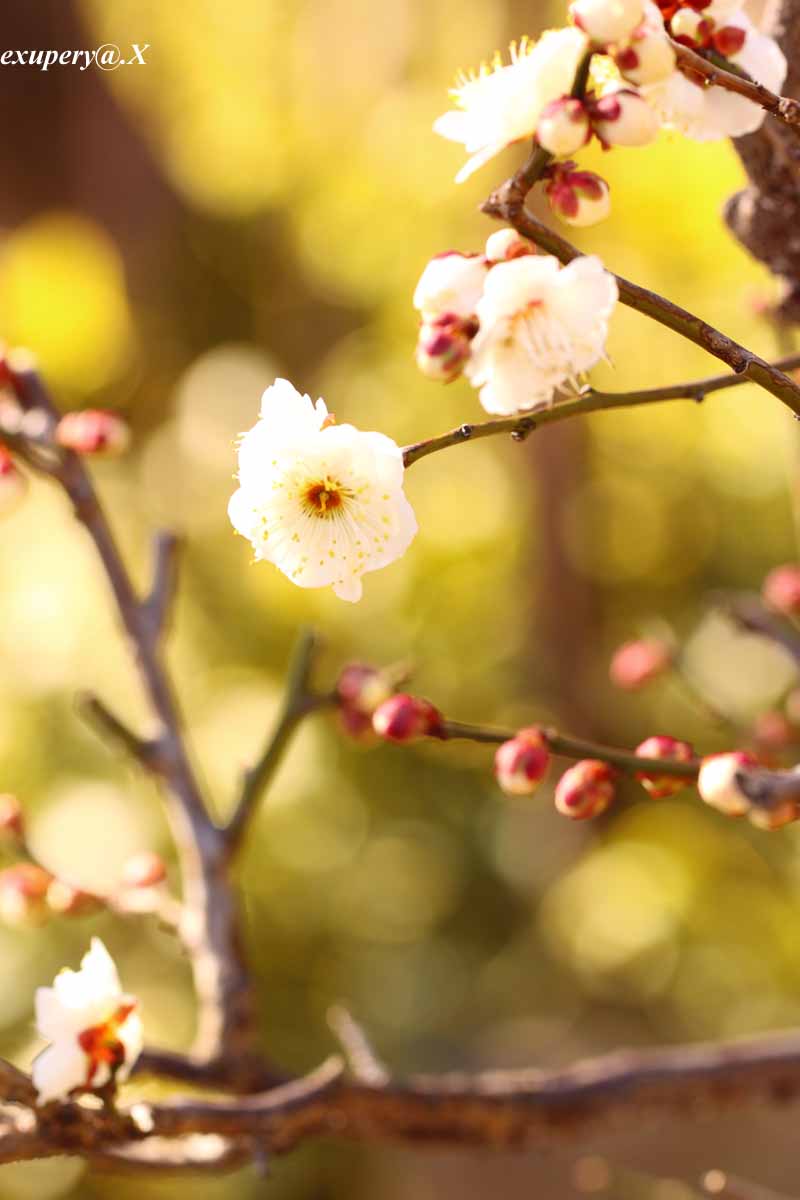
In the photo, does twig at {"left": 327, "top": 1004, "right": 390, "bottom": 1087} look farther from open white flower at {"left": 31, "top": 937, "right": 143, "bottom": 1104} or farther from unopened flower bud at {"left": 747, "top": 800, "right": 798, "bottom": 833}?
unopened flower bud at {"left": 747, "top": 800, "right": 798, "bottom": 833}

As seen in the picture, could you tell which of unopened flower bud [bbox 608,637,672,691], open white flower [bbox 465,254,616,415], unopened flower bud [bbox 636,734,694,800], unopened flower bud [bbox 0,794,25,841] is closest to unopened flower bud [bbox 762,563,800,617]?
unopened flower bud [bbox 608,637,672,691]

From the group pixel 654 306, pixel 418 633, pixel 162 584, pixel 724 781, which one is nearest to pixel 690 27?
pixel 654 306

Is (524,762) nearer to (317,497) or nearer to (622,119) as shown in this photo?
(317,497)

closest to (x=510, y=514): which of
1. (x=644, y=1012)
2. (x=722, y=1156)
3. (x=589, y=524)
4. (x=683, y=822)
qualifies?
(x=589, y=524)

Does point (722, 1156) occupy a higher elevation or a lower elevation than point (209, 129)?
lower

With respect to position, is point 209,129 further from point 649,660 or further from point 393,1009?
point 649,660

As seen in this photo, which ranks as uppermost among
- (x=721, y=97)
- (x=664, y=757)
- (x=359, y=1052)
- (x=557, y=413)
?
(x=721, y=97)
